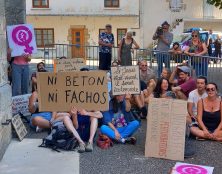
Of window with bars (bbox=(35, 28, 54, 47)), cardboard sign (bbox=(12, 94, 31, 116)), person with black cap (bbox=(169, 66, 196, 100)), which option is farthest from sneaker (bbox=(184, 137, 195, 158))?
window with bars (bbox=(35, 28, 54, 47))

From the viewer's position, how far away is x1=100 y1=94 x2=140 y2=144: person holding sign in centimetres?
731

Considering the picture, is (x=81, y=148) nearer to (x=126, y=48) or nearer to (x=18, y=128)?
(x=18, y=128)

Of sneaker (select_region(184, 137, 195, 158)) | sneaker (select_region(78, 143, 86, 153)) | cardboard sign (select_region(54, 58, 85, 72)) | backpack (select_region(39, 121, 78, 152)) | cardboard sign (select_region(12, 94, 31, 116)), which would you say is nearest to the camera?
sneaker (select_region(184, 137, 195, 158))

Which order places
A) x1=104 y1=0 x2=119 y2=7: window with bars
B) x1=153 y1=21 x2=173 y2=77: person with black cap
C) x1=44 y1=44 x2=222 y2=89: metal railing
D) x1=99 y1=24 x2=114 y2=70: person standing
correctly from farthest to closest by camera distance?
1. x1=104 y1=0 x2=119 y2=7: window with bars
2. x1=99 y1=24 x2=114 y2=70: person standing
3. x1=153 y1=21 x2=173 y2=77: person with black cap
4. x1=44 y1=44 x2=222 y2=89: metal railing

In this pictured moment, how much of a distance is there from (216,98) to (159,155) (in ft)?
5.17

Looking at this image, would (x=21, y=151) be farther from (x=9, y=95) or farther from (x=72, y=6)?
(x=72, y=6)

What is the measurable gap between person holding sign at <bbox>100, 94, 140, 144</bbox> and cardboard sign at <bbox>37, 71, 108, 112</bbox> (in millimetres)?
372

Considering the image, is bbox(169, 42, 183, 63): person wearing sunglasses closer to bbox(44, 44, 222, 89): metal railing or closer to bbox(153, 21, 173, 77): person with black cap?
bbox(44, 44, 222, 89): metal railing

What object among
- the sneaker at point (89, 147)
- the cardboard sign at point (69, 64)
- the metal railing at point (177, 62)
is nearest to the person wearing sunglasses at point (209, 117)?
the sneaker at point (89, 147)

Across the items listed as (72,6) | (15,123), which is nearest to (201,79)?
(15,123)

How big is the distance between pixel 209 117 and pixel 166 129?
116cm

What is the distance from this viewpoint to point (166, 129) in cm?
670

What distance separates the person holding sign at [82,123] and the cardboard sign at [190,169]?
143 cm

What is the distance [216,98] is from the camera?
7.58 m
